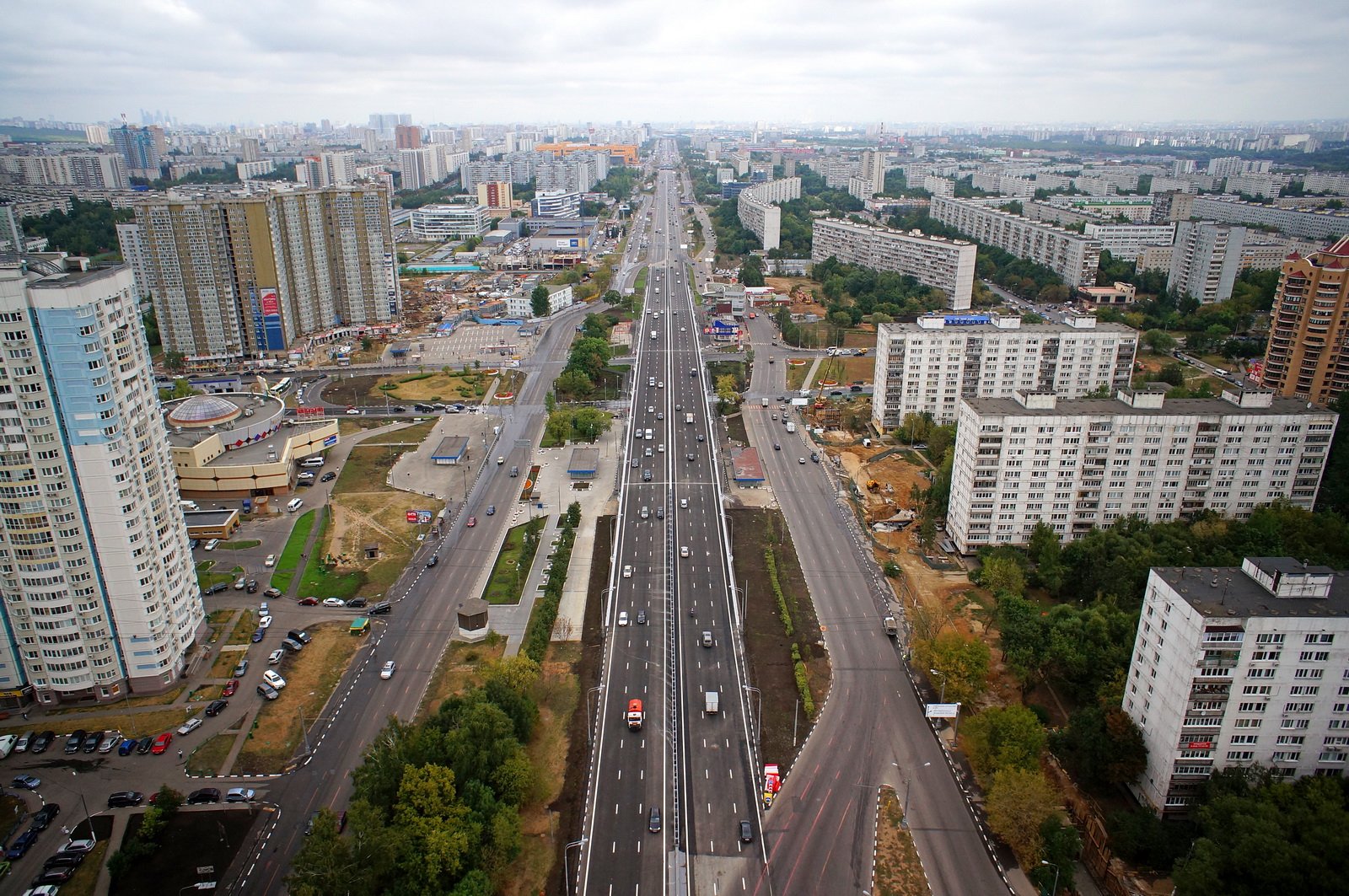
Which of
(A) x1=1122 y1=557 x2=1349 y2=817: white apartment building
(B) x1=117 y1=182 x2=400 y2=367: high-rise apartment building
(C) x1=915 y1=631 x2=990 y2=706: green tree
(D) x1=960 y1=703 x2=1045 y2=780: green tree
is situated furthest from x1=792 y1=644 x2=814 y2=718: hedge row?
(B) x1=117 y1=182 x2=400 y2=367: high-rise apartment building

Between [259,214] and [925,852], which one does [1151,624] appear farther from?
[259,214]

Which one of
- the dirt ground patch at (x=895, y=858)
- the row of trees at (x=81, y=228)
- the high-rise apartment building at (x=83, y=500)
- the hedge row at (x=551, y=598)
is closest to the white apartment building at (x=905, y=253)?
the hedge row at (x=551, y=598)

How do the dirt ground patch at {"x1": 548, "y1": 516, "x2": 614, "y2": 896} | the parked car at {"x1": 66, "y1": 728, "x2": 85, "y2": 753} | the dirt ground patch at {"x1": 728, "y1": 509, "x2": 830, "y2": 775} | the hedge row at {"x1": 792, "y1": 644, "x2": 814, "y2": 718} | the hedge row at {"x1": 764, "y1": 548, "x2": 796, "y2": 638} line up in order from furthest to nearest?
the hedge row at {"x1": 764, "y1": 548, "x2": 796, "y2": 638} → the hedge row at {"x1": 792, "y1": 644, "x2": 814, "y2": 718} → the dirt ground patch at {"x1": 728, "y1": 509, "x2": 830, "y2": 775} → the parked car at {"x1": 66, "y1": 728, "x2": 85, "y2": 753} → the dirt ground patch at {"x1": 548, "y1": 516, "x2": 614, "y2": 896}

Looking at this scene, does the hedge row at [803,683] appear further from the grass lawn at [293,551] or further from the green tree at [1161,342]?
the green tree at [1161,342]

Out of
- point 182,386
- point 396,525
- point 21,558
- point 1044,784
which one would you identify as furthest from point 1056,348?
point 182,386

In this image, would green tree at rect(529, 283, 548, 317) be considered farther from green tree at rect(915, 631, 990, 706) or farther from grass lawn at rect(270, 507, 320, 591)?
green tree at rect(915, 631, 990, 706)

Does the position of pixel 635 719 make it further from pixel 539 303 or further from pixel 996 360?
pixel 539 303
